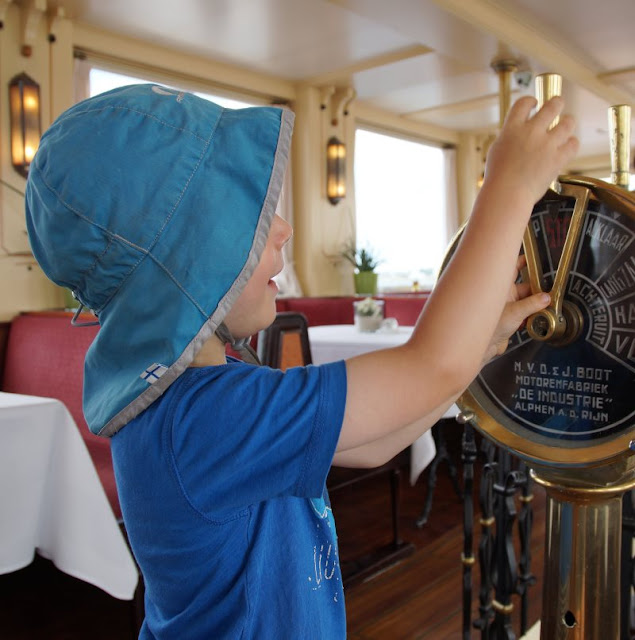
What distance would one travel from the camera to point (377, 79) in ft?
22.3

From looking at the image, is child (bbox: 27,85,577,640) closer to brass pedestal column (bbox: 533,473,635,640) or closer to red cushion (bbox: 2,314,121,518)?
brass pedestal column (bbox: 533,473,635,640)

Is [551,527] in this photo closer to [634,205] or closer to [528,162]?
[634,205]

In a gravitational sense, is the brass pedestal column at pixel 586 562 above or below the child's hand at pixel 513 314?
below

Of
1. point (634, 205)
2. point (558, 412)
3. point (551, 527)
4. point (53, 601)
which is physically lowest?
point (53, 601)

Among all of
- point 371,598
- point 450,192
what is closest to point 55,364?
point 371,598

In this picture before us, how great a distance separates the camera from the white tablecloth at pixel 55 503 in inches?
75.9

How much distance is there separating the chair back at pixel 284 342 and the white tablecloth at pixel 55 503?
905 millimetres

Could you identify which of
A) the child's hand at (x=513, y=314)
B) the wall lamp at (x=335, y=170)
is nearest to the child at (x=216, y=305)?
the child's hand at (x=513, y=314)

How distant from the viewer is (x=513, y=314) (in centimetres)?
75

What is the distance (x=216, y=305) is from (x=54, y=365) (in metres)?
2.91

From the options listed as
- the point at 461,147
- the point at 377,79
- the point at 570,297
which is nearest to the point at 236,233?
the point at 570,297

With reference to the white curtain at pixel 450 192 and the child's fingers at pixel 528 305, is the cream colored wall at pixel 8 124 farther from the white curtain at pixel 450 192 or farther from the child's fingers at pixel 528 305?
the white curtain at pixel 450 192

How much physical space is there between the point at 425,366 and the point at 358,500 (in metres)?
3.33

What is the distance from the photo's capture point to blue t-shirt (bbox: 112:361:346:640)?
2.02 ft
